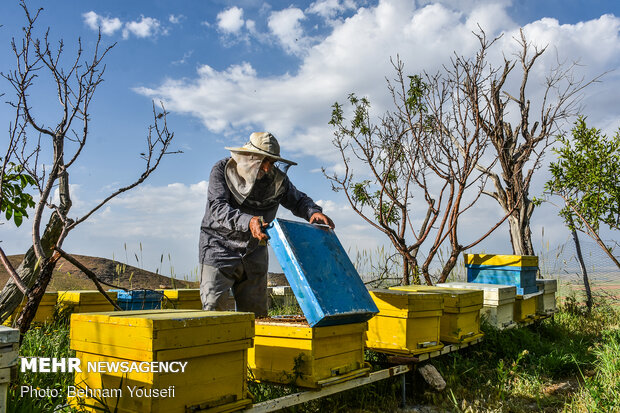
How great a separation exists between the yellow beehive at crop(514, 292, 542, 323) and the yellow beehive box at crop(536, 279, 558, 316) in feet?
1.35

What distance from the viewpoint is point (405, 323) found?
12.7 ft

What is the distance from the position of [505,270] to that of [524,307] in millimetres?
520

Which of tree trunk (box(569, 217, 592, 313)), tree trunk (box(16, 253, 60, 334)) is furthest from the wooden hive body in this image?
tree trunk (box(569, 217, 592, 313))

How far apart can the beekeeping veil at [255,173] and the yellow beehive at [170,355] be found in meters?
1.43

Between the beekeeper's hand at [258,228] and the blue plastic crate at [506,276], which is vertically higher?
the beekeeper's hand at [258,228]

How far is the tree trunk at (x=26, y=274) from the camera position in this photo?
4.47 metres

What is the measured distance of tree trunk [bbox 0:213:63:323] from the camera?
14.7 ft

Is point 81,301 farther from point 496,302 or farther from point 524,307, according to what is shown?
point 524,307

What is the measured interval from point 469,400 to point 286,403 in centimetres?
198

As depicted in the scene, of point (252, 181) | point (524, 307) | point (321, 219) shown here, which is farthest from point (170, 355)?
point (524, 307)

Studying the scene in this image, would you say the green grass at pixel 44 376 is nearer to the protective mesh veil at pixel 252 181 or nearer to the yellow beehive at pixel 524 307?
the protective mesh veil at pixel 252 181

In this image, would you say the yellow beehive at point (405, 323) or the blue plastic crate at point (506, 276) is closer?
the yellow beehive at point (405, 323)

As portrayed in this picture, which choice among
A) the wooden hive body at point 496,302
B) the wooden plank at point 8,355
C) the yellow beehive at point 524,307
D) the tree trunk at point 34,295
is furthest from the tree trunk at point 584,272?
the wooden plank at point 8,355

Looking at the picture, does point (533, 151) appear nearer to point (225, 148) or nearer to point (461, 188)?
point (461, 188)
